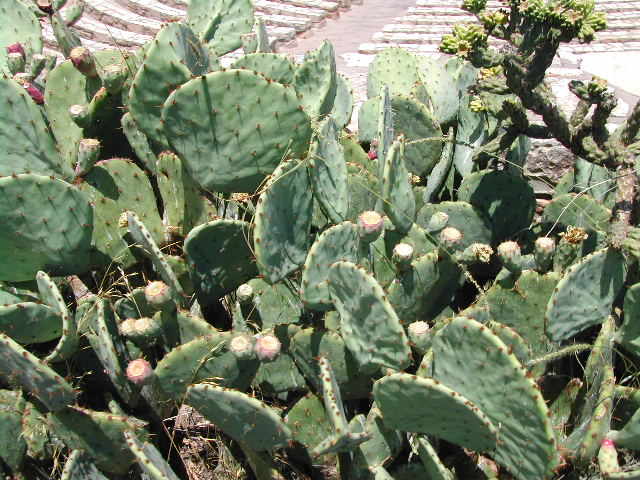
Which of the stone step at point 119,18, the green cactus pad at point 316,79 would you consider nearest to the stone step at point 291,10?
the stone step at point 119,18

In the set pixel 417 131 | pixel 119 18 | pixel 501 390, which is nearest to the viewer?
pixel 501 390

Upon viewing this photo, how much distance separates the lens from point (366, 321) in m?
2.17

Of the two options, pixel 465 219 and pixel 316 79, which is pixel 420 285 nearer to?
pixel 465 219

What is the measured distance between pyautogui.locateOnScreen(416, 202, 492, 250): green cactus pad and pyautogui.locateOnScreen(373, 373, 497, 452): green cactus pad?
1034 mm

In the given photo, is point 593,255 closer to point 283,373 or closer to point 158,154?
point 283,373

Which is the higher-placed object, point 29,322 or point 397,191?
point 397,191

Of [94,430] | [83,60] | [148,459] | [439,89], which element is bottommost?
[94,430]

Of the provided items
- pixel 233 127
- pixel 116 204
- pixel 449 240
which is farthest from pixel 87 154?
pixel 449 240

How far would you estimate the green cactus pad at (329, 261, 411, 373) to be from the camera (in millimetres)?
2094

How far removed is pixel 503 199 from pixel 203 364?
151 centimetres

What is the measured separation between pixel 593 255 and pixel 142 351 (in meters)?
1.60

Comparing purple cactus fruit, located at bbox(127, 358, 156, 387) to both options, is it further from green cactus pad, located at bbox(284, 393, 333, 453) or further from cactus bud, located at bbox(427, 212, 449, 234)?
cactus bud, located at bbox(427, 212, 449, 234)

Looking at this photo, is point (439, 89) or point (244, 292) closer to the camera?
point (244, 292)

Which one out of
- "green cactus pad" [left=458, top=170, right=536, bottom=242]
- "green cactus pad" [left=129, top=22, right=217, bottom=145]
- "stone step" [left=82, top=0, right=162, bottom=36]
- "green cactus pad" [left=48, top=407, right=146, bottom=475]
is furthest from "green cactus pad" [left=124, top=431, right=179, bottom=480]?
"stone step" [left=82, top=0, right=162, bottom=36]
